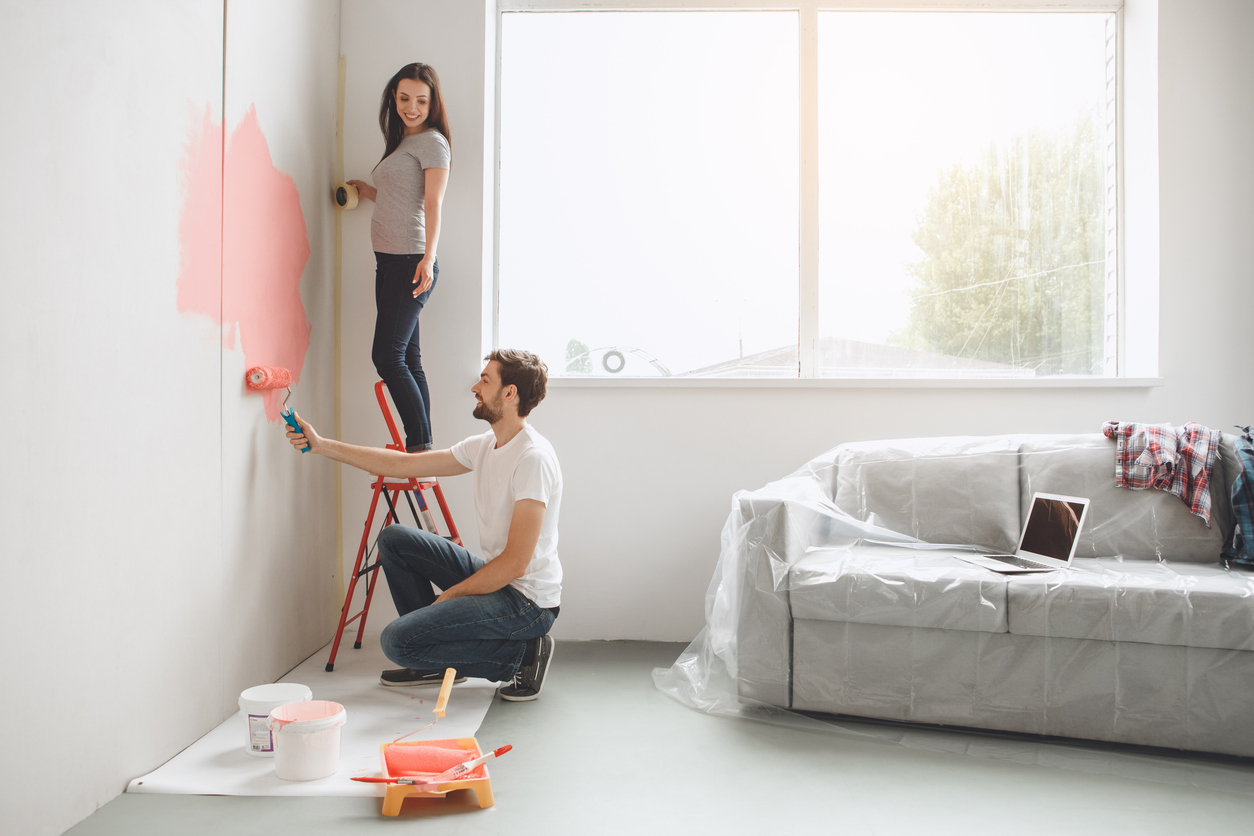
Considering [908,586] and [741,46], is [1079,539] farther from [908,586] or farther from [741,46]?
[741,46]

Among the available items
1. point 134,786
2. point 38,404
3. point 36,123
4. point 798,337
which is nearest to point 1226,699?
point 798,337

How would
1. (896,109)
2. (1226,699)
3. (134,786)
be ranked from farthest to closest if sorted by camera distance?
(896,109) < (1226,699) < (134,786)

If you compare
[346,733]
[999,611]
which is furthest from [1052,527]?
[346,733]

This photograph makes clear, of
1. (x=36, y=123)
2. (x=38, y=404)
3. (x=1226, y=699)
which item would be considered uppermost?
(x=36, y=123)

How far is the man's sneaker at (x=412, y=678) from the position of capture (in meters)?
2.31

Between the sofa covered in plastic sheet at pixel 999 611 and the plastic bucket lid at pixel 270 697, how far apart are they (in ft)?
3.81

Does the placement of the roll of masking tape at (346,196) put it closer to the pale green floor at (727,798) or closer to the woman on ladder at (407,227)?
the woman on ladder at (407,227)

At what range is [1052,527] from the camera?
2.31m

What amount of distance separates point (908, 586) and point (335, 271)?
227cm

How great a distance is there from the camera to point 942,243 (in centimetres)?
302

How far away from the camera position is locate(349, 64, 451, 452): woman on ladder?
2.48m

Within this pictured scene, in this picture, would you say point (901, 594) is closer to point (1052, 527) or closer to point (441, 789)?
point (1052, 527)

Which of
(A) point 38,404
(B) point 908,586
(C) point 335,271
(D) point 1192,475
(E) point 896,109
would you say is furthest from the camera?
(E) point 896,109

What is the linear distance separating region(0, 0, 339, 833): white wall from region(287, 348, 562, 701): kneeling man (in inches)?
14.2
